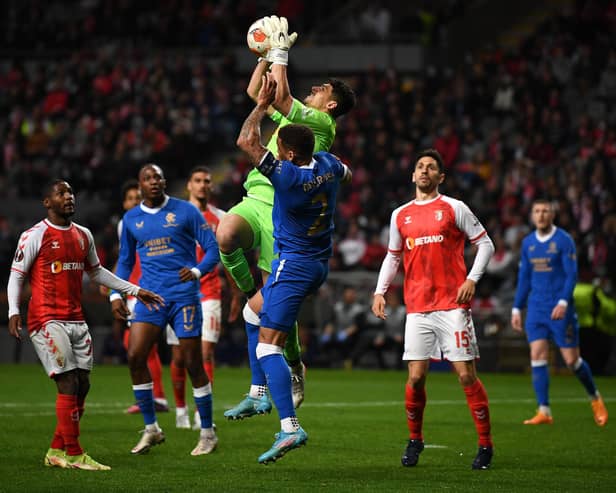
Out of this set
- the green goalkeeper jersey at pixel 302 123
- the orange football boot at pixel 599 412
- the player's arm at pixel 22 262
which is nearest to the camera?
the green goalkeeper jersey at pixel 302 123

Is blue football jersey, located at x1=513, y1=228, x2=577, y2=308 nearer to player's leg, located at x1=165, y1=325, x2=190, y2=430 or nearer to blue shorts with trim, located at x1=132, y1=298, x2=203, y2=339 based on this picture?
player's leg, located at x1=165, y1=325, x2=190, y2=430

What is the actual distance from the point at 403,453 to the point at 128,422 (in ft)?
12.9

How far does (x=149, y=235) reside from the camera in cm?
1150

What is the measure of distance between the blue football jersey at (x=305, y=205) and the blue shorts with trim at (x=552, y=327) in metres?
5.51

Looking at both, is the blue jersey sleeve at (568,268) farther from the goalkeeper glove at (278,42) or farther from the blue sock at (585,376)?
the goalkeeper glove at (278,42)

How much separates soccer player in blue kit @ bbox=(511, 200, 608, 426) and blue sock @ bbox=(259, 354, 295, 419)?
5.50 metres

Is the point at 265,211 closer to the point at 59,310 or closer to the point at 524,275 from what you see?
the point at 59,310

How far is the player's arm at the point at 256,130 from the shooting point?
28.6 feet

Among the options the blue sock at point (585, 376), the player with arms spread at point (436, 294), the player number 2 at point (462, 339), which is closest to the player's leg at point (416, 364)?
the player with arms spread at point (436, 294)

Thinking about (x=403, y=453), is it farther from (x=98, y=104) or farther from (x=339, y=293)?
(x=98, y=104)

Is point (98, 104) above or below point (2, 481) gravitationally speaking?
above

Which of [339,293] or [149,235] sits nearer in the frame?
[149,235]

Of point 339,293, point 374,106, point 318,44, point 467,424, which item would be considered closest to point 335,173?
point 467,424

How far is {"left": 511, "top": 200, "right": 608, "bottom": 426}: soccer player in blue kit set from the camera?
14023 millimetres
